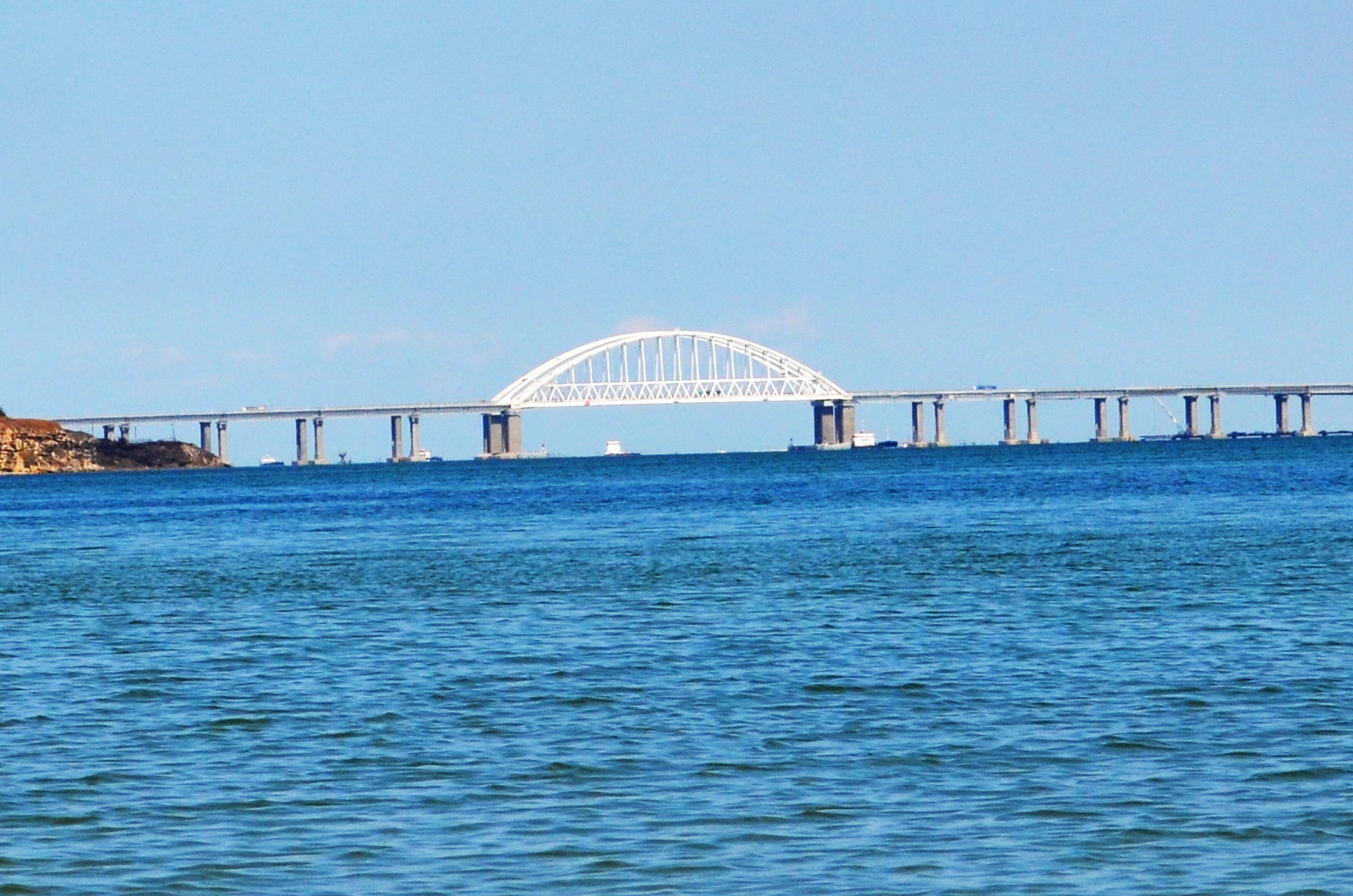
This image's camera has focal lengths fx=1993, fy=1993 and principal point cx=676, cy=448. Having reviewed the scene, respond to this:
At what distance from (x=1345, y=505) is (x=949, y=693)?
144ft

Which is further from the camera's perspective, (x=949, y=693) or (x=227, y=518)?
(x=227, y=518)

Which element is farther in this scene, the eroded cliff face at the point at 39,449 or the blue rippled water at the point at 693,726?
the eroded cliff face at the point at 39,449

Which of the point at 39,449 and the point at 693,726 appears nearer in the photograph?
the point at 693,726

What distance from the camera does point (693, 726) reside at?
16672mm

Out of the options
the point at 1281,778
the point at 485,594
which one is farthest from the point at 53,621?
the point at 1281,778

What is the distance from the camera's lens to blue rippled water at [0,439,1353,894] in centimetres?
1207

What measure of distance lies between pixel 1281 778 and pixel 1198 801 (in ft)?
3.39

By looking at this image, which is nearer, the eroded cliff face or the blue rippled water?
the blue rippled water

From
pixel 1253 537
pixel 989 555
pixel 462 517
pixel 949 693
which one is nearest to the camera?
pixel 949 693

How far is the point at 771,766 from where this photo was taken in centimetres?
1475

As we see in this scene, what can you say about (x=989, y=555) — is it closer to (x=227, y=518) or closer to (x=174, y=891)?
(x=174, y=891)

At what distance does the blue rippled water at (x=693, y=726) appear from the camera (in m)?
12.1

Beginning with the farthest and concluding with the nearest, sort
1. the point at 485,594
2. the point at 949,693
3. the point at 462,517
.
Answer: the point at 462,517
the point at 485,594
the point at 949,693

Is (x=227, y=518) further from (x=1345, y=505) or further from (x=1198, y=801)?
(x=1198, y=801)
